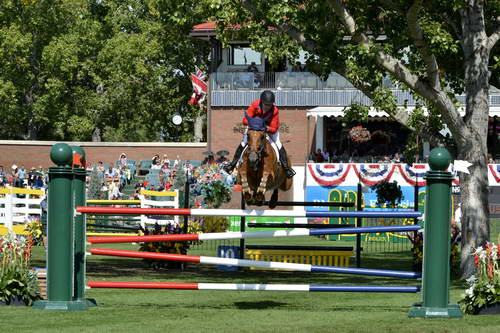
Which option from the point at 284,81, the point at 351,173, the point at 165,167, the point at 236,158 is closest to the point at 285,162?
the point at 236,158

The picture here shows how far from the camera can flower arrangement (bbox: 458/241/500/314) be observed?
37.2ft

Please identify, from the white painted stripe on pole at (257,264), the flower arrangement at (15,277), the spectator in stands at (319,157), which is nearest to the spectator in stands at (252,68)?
the spectator in stands at (319,157)

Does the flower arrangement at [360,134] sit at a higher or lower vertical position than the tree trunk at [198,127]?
lower

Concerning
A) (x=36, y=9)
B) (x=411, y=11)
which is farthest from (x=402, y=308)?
(x=36, y=9)

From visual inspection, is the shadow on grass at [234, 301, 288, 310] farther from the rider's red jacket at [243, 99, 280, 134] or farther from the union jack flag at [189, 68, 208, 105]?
the union jack flag at [189, 68, 208, 105]

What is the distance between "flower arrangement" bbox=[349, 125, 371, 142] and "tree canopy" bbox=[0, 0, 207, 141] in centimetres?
1458

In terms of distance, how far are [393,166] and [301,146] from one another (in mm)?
9187

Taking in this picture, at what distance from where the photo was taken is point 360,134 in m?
47.8

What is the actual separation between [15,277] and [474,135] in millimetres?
10022

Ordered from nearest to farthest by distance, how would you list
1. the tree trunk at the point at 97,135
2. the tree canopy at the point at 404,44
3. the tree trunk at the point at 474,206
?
the tree canopy at the point at 404,44, the tree trunk at the point at 474,206, the tree trunk at the point at 97,135

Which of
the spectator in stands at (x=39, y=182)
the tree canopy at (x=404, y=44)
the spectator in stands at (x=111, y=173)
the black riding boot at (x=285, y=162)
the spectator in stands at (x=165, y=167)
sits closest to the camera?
the black riding boot at (x=285, y=162)

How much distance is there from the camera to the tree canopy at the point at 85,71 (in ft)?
197

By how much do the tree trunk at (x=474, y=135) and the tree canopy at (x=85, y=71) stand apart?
1581 inches

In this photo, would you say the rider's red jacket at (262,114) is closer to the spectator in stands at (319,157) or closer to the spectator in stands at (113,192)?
the spectator in stands at (113,192)
